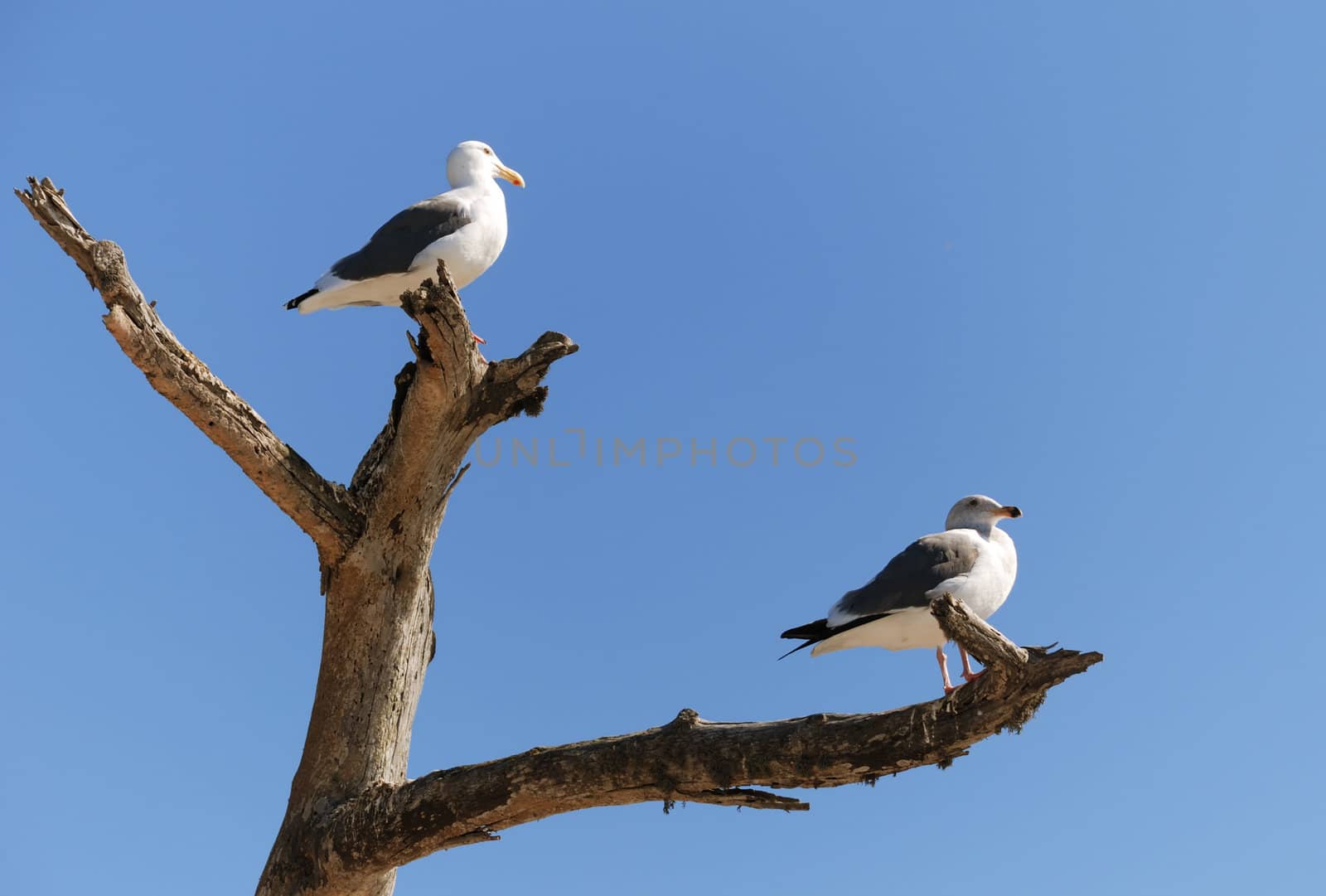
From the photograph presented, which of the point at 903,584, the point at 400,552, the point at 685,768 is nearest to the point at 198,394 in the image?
the point at 400,552

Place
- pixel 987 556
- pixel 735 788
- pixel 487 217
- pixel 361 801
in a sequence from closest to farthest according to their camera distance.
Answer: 1. pixel 735 788
2. pixel 361 801
3. pixel 987 556
4. pixel 487 217

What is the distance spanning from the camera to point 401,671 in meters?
6.87

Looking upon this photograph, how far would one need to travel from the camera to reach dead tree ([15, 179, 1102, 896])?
514cm

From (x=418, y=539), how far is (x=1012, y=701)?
144 inches

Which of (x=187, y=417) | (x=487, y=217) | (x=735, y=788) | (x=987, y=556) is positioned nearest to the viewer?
(x=735, y=788)

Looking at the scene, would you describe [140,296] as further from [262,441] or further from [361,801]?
[361,801]

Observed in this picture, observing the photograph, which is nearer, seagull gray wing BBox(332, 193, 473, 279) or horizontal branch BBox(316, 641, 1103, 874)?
horizontal branch BBox(316, 641, 1103, 874)

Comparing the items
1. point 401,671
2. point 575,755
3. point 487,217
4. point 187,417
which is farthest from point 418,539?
point 487,217

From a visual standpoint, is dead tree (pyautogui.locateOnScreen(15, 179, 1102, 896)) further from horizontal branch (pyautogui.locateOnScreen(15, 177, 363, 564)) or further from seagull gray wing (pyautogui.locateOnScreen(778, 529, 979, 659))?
seagull gray wing (pyautogui.locateOnScreen(778, 529, 979, 659))

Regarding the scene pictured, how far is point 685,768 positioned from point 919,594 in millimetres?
2667

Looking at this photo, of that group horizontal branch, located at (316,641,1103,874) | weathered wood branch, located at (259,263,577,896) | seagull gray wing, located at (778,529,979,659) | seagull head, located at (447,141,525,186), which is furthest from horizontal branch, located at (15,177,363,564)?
seagull head, located at (447,141,525,186)

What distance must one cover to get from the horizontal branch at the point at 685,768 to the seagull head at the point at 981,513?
3698 millimetres

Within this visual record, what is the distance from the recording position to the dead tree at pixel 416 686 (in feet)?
16.9

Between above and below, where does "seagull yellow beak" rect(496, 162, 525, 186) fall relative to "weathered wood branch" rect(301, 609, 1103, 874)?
above
